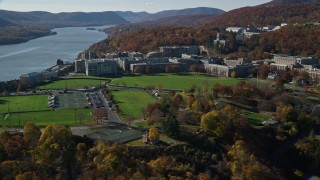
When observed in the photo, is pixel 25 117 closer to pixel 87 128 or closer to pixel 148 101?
pixel 87 128

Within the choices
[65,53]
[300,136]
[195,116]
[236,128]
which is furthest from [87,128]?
[65,53]

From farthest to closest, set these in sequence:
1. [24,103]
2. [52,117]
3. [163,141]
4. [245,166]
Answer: [24,103], [52,117], [163,141], [245,166]

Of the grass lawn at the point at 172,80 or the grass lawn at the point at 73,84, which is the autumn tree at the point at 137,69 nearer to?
the grass lawn at the point at 172,80

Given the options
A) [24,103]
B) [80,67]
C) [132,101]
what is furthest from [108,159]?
[80,67]

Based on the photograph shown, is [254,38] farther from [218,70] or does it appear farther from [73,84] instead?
[73,84]

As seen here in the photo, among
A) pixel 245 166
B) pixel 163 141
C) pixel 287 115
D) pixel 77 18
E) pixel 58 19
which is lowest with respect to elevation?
pixel 245 166

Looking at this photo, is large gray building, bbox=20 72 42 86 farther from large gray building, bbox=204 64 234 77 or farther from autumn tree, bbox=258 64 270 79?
autumn tree, bbox=258 64 270 79

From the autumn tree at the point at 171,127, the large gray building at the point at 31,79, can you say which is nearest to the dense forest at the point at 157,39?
the large gray building at the point at 31,79
